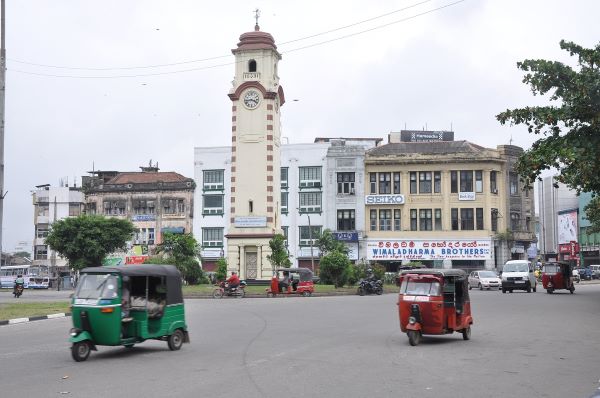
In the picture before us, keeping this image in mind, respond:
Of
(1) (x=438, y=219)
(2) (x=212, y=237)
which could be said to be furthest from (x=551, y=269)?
(2) (x=212, y=237)

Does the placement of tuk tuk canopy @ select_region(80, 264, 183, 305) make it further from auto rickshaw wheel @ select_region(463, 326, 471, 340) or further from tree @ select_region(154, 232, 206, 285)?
tree @ select_region(154, 232, 206, 285)

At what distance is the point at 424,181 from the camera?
6538cm

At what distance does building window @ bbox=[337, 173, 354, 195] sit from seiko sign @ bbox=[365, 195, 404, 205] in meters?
1.84

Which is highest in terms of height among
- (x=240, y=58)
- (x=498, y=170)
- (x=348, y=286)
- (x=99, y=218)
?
(x=240, y=58)

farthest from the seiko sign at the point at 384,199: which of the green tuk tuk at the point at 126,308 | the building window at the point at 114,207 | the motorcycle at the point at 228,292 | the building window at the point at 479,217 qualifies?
the green tuk tuk at the point at 126,308

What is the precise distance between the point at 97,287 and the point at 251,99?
3711 cm

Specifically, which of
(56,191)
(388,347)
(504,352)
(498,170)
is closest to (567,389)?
(504,352)

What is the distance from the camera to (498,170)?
64438 mm

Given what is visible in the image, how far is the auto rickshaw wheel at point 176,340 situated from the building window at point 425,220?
5232 centimetres

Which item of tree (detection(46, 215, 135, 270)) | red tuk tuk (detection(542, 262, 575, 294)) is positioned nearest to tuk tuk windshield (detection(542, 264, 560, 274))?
red tuk tuk (detection(542, 262, 575, 294))

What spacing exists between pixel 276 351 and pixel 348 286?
33.6 m

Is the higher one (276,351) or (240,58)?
(240,58)

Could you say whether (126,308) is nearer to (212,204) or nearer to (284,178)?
(284,178)

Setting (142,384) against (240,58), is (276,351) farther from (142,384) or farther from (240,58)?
(240,58)
